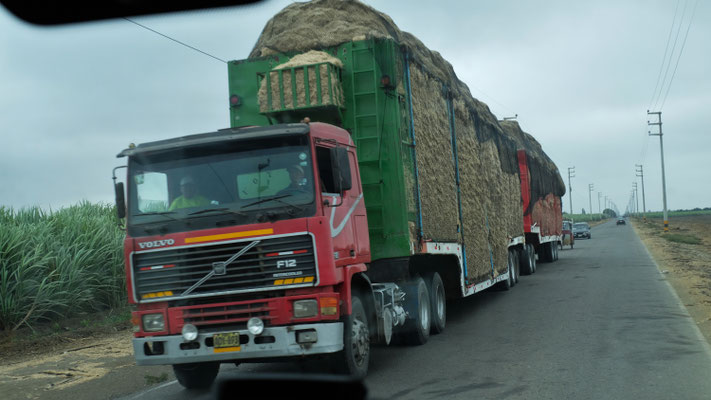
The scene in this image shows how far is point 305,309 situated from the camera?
685 cm

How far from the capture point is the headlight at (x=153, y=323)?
7066 mm

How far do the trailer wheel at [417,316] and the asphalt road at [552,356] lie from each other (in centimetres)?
16

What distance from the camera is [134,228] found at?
7.27 metres

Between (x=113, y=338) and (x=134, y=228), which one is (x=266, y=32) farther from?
(x=113, y=338)

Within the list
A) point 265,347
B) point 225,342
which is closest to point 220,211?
point 225,342

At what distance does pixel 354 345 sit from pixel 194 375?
194 cm

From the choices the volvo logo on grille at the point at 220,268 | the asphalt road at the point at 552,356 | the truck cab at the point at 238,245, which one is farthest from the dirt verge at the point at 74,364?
the volvo logo on grille at the point at 220,268

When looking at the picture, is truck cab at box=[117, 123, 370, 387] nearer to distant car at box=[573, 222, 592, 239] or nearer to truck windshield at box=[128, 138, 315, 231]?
truck windshield at box=[128, 138, 315, 231]

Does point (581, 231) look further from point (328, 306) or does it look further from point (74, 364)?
point (328, 306)

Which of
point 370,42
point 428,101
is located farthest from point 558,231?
point 370,42

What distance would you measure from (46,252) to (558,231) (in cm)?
2384

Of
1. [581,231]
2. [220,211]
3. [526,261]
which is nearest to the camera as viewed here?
[220,211]

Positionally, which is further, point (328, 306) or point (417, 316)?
point (417, 316)

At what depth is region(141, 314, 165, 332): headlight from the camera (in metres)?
7.07
